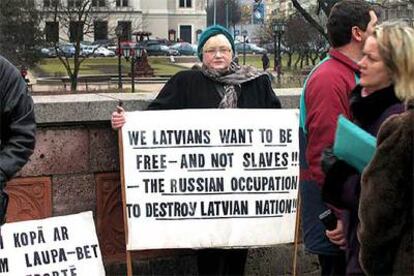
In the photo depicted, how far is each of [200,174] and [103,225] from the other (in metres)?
0.90

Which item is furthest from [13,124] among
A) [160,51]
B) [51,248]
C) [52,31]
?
[160,51]

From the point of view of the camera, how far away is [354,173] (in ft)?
9.96

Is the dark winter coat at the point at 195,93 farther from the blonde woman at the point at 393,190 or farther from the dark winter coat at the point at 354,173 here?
the blonde woman at the point at 393,190

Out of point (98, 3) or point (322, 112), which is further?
point (98, 3)

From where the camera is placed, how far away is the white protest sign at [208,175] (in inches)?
174

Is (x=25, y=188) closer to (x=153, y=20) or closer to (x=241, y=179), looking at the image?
(x=241, y=179)

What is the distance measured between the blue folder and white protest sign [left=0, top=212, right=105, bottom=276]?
1.99 metres

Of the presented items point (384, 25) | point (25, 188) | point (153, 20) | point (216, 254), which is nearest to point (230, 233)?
point (216, 254)

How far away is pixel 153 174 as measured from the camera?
174 inches

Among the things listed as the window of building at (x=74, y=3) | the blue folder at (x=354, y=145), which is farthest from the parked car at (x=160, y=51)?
the blue folder at (x=354, y=145)

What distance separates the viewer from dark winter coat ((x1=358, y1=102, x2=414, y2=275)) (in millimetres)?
2496

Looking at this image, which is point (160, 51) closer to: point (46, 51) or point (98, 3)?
point (98, 3)

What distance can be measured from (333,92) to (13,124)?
5.36 feet

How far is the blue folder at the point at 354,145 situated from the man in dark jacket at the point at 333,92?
606 mm
